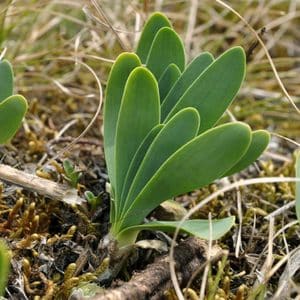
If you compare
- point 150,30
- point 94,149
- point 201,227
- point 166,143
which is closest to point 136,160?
point 166,143

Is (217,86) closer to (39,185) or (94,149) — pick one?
(39,185)

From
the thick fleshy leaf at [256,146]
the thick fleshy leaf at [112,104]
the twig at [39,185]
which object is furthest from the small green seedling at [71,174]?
the thick fleshy leaf at [256,146]

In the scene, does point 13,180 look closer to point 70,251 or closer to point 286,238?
point 70,251

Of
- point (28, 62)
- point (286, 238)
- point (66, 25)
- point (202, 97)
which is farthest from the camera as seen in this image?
point (66, 25)

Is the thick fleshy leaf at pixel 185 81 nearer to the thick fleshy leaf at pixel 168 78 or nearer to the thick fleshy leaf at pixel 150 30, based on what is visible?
the thick fleshy leaf at pixel 168 78

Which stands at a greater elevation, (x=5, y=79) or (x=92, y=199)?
(x=5, y=79)

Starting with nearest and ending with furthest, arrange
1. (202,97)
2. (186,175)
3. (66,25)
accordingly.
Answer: (186,175) → (202,97) → (66,25)

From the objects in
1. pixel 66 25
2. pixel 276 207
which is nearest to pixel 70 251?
pixel 276 207

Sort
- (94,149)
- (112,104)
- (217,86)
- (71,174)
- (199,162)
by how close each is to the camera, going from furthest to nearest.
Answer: (94,149) < (71,174) < (112,104) < (217,86) < (199,162)
